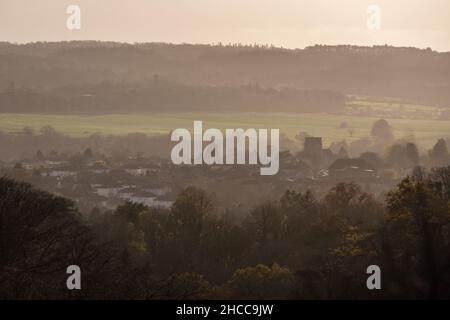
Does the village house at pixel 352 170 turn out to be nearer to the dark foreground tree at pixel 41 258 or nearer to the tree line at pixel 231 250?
the tree line at pixel 231 250

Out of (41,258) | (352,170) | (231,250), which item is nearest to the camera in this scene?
(41,258)

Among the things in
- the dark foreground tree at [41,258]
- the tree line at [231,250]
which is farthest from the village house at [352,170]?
the dark foreground tree at [41,258]

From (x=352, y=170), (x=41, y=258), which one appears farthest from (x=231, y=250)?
(x=352, y=170)

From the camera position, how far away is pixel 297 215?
66312 mm

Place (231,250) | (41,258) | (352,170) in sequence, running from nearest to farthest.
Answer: (41,258), (231,250), (352,170)

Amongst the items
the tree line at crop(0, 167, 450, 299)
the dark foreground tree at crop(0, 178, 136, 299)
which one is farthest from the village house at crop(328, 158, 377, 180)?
the dark foreground tree at crop(0, 178, 136, 299)

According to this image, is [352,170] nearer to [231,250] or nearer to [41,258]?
[231,250]

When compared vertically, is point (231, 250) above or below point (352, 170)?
below

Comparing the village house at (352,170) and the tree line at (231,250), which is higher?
the village house at (352,170)

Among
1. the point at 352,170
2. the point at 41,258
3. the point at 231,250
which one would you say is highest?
the point at 352,170

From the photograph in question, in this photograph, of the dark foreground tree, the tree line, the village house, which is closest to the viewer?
the dark foreground tree

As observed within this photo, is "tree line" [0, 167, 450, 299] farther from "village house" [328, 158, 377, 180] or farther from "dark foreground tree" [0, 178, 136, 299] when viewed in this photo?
"village house" [328, 158, 377, 180]

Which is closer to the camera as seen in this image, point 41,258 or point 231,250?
point 41,258

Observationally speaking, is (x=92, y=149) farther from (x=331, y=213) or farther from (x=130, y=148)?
(x=331, y=213)
